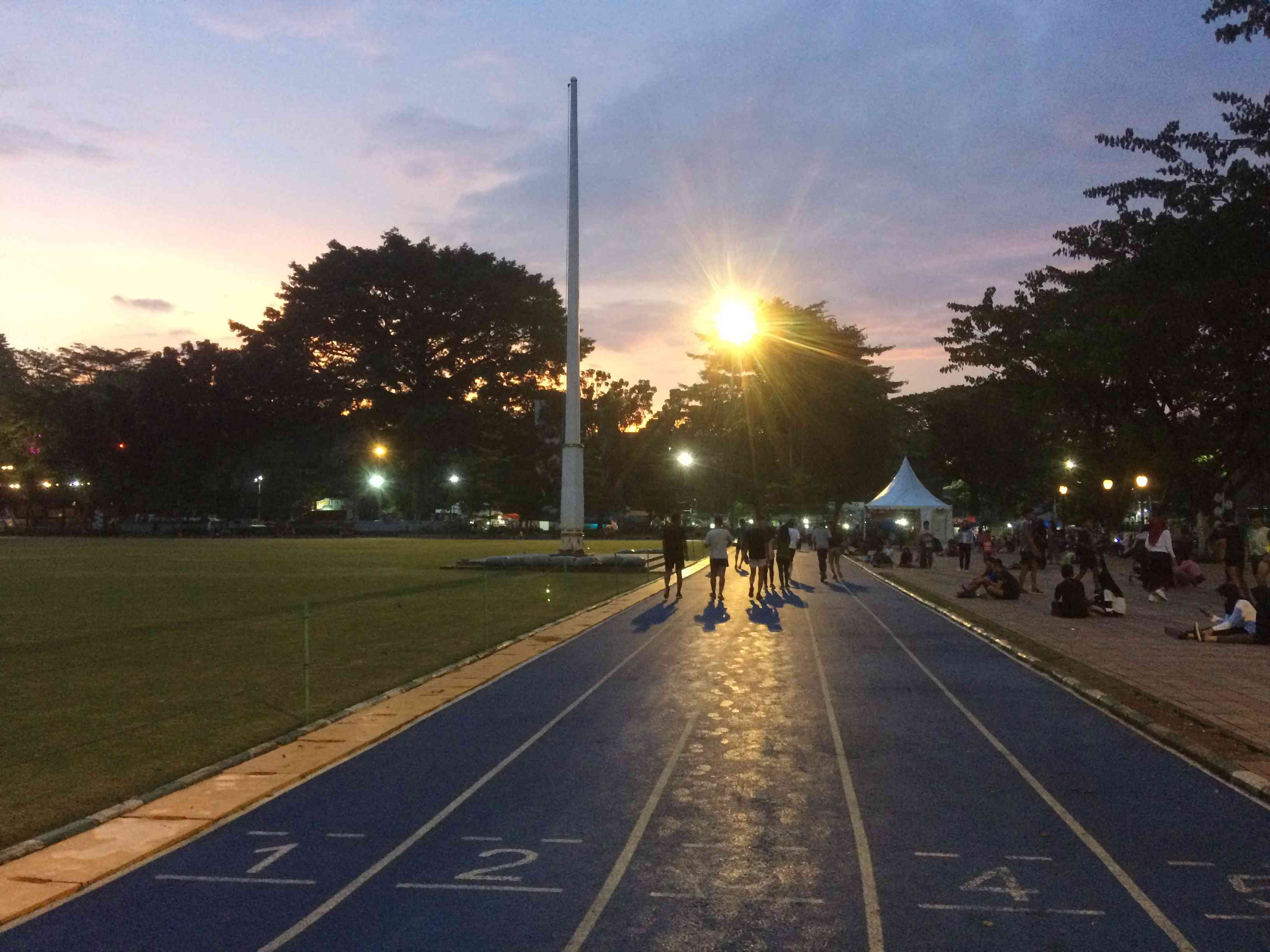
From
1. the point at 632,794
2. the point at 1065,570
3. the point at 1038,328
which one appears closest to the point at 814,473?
the point at 1038,328

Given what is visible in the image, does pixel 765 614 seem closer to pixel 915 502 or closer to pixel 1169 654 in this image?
pixel 1169 654

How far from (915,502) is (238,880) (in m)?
46.6

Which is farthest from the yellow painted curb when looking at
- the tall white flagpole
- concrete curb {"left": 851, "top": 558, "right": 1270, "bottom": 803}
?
the tall white flagpole

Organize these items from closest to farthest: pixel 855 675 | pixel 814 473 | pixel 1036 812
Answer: pixel 1036 812
pixel 855 675
pixel 814 473

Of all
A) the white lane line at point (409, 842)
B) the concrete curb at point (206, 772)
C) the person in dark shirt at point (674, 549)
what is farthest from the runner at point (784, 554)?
the white lane line at point (409, 842)

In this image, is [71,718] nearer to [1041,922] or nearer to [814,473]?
[1041,922]

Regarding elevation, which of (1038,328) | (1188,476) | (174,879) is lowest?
(174,879)

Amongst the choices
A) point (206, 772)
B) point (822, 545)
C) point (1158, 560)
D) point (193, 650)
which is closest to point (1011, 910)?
point (206, 772)

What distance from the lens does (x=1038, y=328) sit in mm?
38719

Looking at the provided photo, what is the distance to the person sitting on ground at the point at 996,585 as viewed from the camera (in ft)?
84.4

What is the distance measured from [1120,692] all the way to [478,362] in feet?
206

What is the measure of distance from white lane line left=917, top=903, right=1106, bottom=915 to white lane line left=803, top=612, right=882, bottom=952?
269mm

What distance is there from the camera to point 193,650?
1653 centimetres

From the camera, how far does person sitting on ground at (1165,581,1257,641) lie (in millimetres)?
16953
